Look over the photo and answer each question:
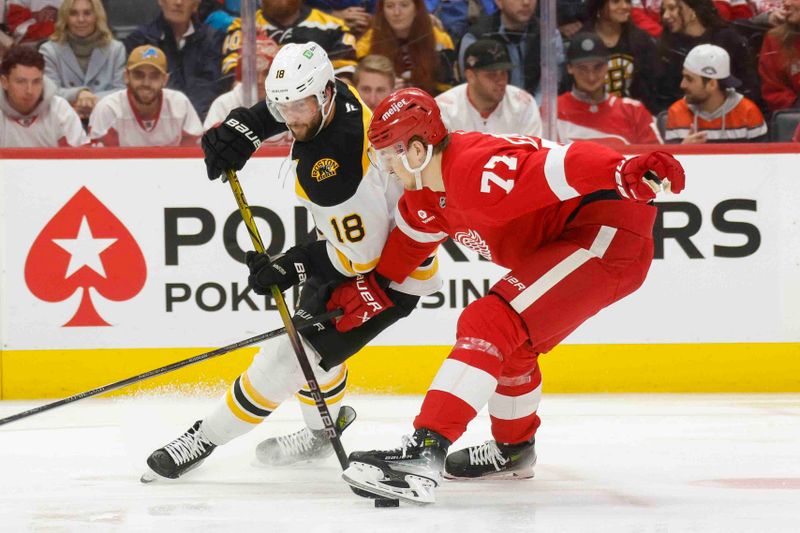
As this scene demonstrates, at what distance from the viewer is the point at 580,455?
3426 millimetres

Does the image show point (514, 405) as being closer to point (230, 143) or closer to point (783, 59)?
point (230, 143)

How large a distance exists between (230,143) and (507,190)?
3.03ft

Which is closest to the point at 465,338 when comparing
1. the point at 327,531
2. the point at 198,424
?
the point at 327,531

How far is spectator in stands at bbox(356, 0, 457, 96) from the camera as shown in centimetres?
470

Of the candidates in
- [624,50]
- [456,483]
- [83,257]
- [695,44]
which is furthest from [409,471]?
[695,44]

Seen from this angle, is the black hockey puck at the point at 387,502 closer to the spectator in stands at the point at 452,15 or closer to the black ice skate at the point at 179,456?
the black ice skate at the point at 179,456

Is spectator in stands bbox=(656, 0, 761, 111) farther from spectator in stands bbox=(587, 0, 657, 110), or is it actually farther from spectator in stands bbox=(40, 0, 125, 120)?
spectator in stands bbox=(40, 0, 125, 120)

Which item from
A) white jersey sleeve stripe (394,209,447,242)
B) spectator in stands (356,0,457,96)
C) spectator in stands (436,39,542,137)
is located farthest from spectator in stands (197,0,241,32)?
white jersey sleeve stripe (394,209,447,242)

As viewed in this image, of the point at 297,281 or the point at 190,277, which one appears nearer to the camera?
the point at 297,281

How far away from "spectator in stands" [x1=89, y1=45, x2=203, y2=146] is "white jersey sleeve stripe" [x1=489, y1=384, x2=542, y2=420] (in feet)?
6.75

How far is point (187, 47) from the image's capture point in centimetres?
467

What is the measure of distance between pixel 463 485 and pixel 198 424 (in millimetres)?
745

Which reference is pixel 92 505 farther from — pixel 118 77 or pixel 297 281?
pixel 118 77

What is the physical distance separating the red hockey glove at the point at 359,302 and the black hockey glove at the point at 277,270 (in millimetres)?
124
